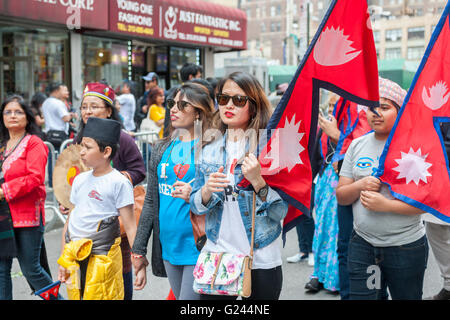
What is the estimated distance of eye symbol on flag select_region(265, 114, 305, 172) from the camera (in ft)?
9.46

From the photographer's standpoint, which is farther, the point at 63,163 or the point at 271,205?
the point at 63,163

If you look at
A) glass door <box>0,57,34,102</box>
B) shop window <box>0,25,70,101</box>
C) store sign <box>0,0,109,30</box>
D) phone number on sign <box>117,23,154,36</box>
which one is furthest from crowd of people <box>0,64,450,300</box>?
glass door <box>0,57,34,102</box>

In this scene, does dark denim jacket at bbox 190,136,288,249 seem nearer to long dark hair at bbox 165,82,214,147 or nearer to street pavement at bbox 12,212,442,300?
long dark hair at bbox 165,82,214,147

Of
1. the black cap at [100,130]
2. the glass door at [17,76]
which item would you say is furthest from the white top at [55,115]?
the black cap at [100,130]

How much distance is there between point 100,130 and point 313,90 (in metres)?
1.60

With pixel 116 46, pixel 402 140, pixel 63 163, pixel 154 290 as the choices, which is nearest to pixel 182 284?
pixel 402 140

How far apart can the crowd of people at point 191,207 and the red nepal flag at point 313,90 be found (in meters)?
0.12

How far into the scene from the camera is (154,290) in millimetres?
5535

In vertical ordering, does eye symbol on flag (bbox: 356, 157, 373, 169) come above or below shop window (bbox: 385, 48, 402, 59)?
below

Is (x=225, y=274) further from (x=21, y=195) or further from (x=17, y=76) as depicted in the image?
(x=17, y=76)

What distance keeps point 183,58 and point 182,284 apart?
15958 mm

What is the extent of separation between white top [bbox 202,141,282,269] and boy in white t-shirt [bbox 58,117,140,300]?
1.07 m
